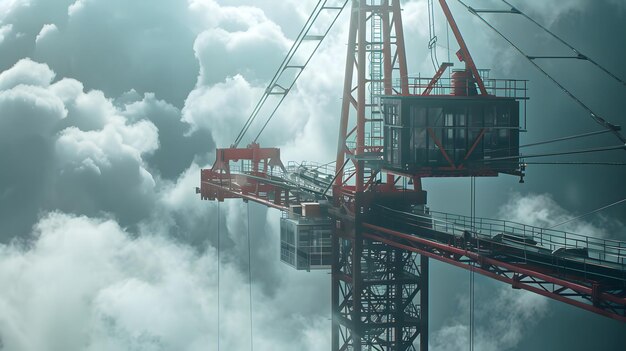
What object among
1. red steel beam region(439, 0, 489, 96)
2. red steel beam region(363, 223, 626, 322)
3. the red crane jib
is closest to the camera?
red steel beam region(363, 223, 626, 322)

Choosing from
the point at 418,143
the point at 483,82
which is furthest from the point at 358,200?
the point at 483,82

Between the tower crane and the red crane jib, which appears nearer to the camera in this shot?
the tower crane

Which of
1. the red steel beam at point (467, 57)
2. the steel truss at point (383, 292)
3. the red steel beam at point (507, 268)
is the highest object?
the red steel beam at point (467, 57)

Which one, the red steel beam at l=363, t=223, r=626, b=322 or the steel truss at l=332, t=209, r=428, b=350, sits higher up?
the red steel beam at l=363, t=223, r=626, b=322

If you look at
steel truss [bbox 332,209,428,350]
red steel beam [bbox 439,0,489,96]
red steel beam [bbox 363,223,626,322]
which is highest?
red steel beam [bbox 439,0,489,96]

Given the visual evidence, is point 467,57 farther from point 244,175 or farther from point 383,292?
point 244,175

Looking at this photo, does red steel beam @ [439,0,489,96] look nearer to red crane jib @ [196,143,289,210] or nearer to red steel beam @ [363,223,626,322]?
red steel beam @ [363,223,626,322]

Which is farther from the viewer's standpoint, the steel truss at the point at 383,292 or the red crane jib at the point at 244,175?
the red crane jib at the point at 244,175

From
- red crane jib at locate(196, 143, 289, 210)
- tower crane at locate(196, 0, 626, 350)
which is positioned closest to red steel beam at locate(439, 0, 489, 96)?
tower crane at locate(196, 0, 626, 350)

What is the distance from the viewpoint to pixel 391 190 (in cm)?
5150

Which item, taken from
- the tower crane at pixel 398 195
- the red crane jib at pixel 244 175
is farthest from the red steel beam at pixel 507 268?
the red crane jib at pixel 244 175

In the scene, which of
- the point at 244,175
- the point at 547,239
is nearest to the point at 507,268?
the point at 547,239

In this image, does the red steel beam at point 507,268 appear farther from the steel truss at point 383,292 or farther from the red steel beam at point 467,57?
the red steel beam at point 467,57

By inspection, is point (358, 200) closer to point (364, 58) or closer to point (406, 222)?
point (406, 222)
